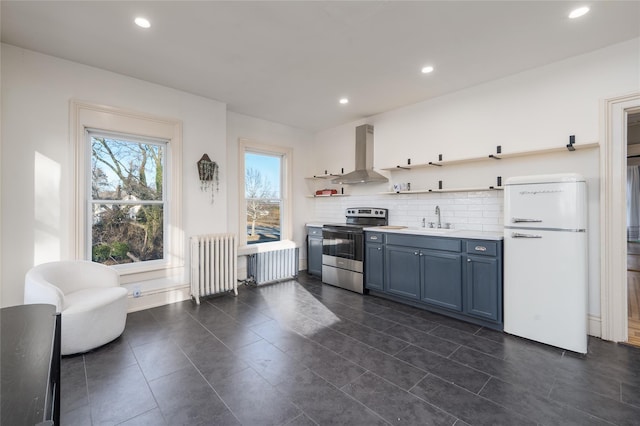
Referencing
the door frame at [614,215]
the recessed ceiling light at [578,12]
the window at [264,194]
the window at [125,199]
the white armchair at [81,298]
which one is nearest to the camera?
the recessed ceiling light at [578,12]

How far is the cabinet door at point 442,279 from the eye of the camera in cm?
323

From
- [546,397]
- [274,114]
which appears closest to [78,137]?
[274,114]

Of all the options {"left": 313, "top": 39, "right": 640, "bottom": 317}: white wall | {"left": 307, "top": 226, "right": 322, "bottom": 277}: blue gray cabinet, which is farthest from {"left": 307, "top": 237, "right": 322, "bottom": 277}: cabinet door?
{"left": 313, "top": 39, "right": 640, "bottom": 317}: white wall

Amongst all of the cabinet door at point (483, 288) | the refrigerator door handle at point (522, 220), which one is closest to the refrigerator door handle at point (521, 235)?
the refrigerator door handle at point (522, 220)

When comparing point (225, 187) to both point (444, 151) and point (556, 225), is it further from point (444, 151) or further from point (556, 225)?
point (556, 225)

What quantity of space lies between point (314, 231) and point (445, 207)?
2.29 metres

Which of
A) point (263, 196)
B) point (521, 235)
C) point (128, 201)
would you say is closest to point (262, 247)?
point (263, 196)

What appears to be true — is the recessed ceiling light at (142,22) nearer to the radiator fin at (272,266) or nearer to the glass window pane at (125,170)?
the glass window pane at (125,170)

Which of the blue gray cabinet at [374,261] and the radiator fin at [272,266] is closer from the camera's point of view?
the blue gray cabinet at [374,261]

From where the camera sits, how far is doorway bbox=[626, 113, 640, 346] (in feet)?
10.1

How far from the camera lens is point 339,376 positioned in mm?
2160

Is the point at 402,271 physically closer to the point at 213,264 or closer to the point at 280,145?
the point at 213,264

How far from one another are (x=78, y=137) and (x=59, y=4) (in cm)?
135

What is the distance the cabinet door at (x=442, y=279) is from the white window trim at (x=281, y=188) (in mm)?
2615
